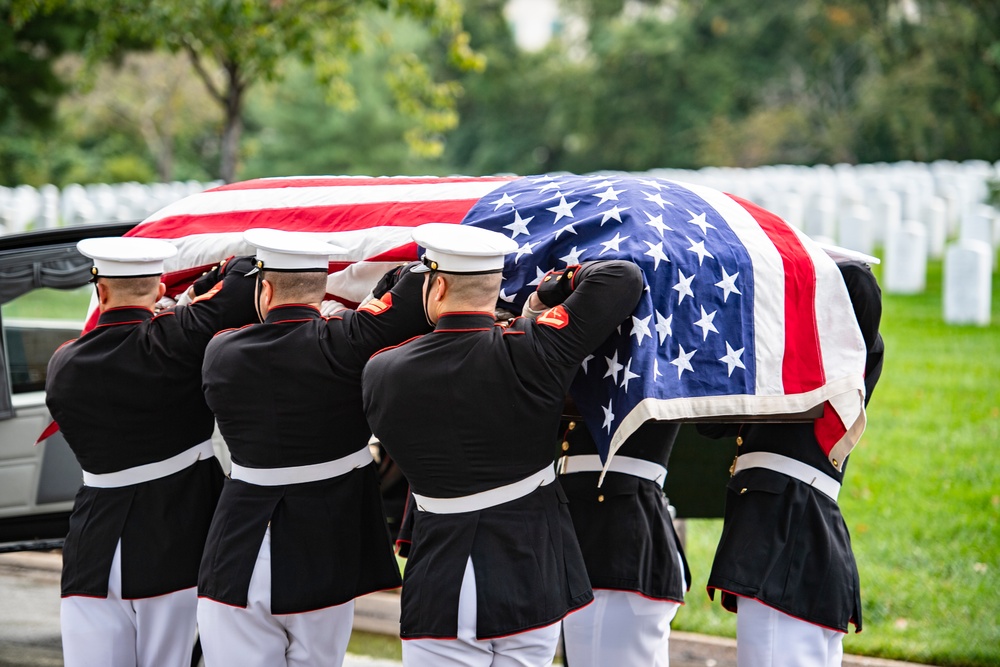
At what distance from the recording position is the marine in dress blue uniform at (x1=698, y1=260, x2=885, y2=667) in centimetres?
304

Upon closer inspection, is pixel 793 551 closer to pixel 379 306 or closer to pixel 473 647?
pixel 473 647

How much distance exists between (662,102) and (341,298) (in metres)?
31.8

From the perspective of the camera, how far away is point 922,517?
5.49m

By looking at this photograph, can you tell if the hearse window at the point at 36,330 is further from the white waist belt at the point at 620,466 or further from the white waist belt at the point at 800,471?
the white waist belt at the point at 800,471

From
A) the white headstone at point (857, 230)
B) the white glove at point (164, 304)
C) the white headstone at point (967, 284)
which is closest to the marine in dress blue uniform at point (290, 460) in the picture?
the white glove at point (164, 304)

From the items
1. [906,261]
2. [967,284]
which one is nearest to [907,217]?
[906,261]

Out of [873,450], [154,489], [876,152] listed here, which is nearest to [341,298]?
[154,489]

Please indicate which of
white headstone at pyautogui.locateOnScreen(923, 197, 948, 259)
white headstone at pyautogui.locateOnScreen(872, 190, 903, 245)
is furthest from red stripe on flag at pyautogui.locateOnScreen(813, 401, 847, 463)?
white headstone at pyautogui.locateOnScreen(923, 197, 948, 259)

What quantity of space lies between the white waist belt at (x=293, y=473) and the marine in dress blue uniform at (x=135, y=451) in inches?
12.7

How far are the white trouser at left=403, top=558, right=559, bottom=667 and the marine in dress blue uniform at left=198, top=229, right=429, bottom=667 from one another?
17.6 inches

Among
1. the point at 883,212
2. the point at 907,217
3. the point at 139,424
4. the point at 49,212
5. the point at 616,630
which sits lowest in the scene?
the point at 907,217

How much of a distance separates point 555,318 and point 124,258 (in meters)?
1.37

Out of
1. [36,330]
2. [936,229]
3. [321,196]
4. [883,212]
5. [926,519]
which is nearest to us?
[321,196]

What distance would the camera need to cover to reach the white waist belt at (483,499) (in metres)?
2.72
